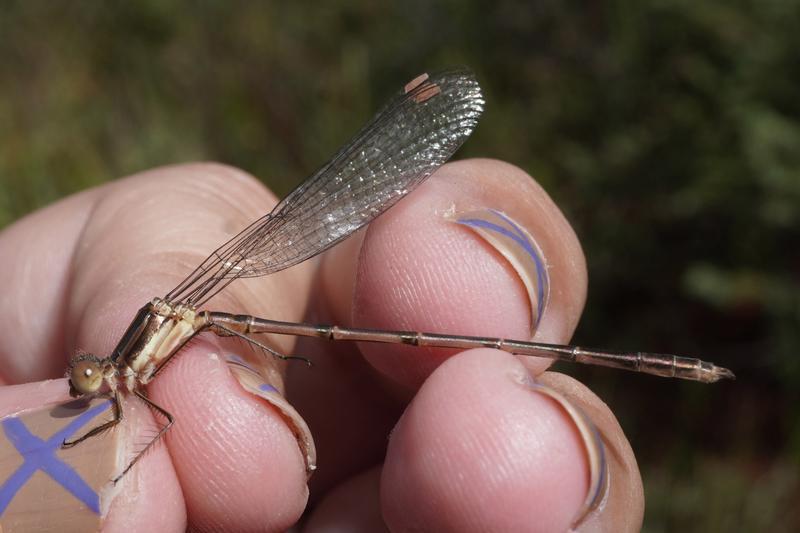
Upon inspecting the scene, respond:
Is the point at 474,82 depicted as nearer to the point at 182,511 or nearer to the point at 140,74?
the point at 182,511

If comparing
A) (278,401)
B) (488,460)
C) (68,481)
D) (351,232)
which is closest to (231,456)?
(278,401)

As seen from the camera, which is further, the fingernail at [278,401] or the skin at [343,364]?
the fingernail at [278,401]

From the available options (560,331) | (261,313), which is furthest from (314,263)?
(560,331)

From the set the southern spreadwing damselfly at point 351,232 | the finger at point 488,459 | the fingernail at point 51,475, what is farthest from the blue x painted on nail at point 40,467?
the finger at point 488,459

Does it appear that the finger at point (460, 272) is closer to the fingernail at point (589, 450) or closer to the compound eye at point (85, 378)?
the fingernail at point (589, 450)

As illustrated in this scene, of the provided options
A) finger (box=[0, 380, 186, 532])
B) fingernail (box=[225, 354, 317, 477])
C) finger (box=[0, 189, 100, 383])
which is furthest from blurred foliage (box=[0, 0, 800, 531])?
finger (box=[0, 380, 186, 532])

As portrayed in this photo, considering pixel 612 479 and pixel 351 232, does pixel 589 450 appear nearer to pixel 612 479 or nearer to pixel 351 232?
pixel 612 479

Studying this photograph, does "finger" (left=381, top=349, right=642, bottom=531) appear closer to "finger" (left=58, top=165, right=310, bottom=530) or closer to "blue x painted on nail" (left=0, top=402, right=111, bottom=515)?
"finger" (left=58, top=165, right=310, bottom=530)
